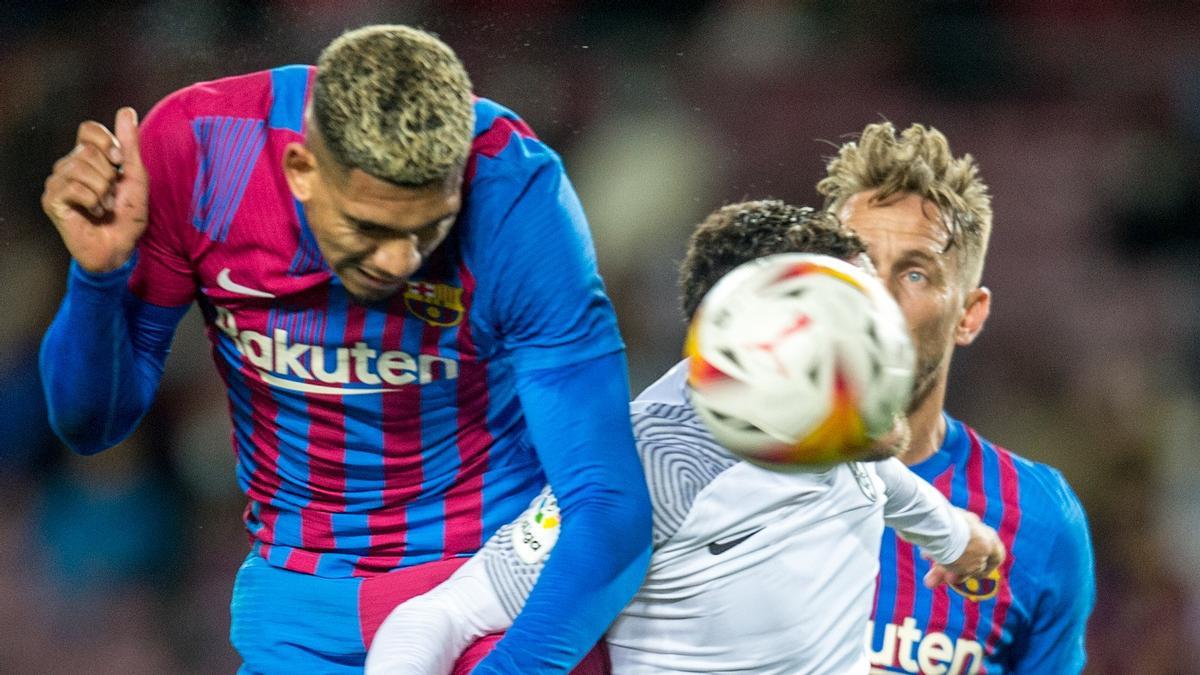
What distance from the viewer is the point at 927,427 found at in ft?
11.5

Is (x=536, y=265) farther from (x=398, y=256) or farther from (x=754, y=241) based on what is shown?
(x=754, y=241)

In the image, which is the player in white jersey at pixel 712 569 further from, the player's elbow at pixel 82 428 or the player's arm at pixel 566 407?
the player's elbow at pixel 82 428

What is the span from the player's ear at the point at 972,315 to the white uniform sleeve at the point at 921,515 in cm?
91

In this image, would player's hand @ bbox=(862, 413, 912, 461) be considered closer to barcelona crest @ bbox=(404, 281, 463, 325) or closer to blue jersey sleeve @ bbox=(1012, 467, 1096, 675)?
barcelona crest @ bbox=(404, 281, 463, 325)

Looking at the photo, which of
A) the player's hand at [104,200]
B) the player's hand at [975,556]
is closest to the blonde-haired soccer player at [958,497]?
the player's hand at [975,556]

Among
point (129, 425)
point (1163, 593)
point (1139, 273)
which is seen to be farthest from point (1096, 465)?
point (129, 425)

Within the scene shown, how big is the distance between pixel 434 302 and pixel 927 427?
155 cm

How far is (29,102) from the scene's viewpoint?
498cm

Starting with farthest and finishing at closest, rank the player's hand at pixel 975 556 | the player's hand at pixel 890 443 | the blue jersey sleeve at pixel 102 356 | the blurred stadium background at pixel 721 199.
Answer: the blurred stadium background at pixel 721 199, the player's hand at pixel 975 556, the blue jersey sleeve at pixel 102 356, the player's hand at pixel 890 443

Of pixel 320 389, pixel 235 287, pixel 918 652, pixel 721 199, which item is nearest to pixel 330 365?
pixel 320 389

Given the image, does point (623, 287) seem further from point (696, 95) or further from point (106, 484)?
point (106, 484)

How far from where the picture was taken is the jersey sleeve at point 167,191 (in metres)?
2.32

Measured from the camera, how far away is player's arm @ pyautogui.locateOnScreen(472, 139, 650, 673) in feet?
6.81

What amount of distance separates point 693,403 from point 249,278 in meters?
0.76
